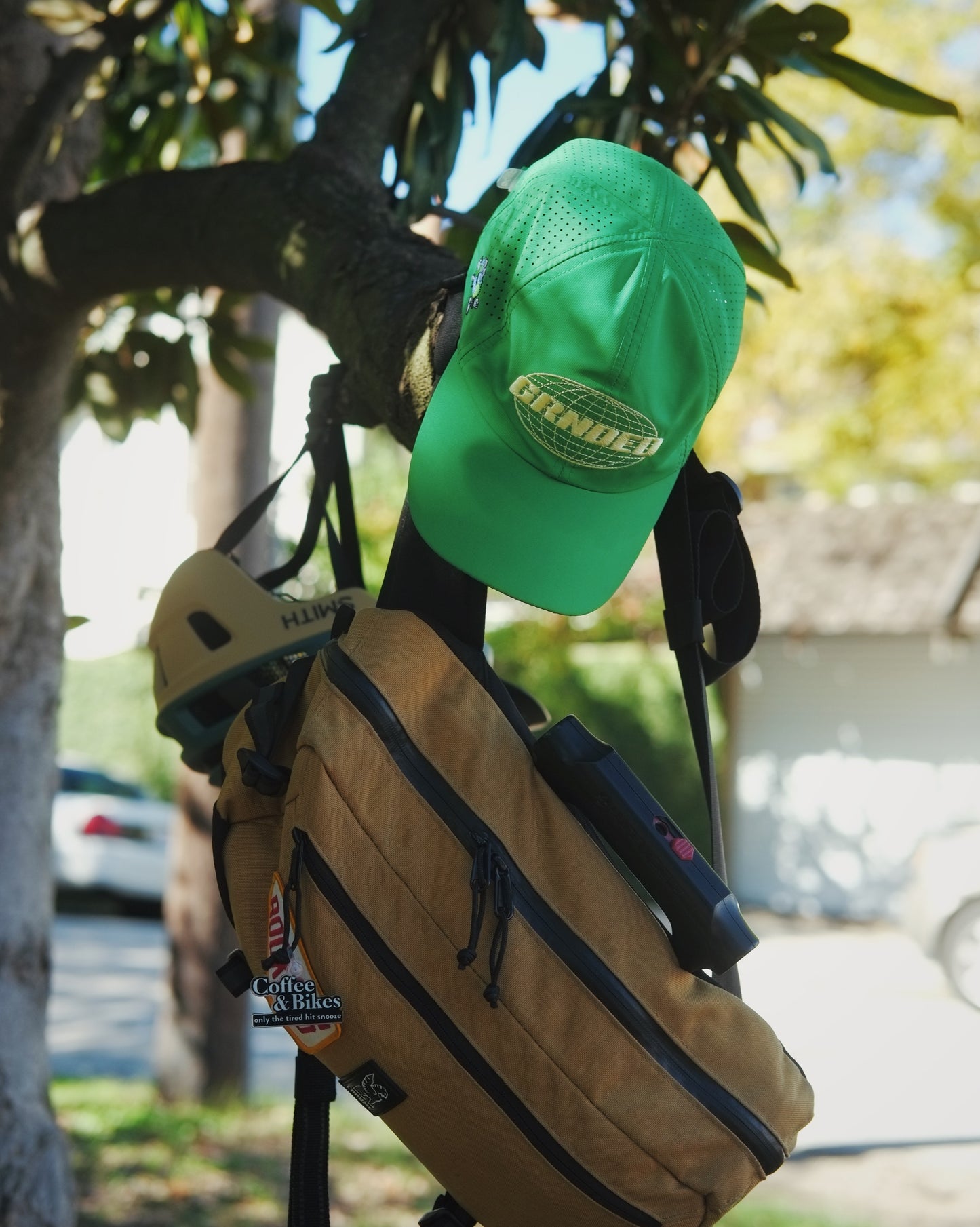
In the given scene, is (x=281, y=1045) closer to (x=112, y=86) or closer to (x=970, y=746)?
(x=112, y=86)

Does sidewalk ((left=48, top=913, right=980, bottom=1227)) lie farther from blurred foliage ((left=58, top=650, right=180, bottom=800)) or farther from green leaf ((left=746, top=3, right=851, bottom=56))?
blurred foliage ((left=58, top=650, right=180, bottom=800))

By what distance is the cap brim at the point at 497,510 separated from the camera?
1334 millimetres

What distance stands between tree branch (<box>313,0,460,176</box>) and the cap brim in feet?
2.52

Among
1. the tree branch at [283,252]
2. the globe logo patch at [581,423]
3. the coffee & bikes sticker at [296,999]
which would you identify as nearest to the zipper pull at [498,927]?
the coffee & bikes sticker at [296,999]

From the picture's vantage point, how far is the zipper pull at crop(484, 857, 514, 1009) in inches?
48.1

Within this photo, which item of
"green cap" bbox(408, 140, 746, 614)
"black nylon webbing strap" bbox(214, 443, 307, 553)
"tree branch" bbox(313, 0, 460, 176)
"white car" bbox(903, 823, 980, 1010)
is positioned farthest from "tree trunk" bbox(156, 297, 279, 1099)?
Result: "white car" bbox(903, 823, 980, 1010)

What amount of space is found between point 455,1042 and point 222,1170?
12.5 feet

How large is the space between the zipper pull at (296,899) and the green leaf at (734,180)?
1.56 meters

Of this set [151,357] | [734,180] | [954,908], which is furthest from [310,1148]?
[954,908]

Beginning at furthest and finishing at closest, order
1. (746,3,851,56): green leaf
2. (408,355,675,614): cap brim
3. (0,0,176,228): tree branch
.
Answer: (0,0,176,228): tree branch, (746,3,851,56): green leaf, (408,355,675,614): cap brim

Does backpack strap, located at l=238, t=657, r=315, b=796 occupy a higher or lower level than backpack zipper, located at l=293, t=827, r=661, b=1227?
higher

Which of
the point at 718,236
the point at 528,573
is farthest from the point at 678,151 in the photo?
the point at 528,573

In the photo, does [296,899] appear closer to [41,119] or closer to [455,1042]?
[455,1042]

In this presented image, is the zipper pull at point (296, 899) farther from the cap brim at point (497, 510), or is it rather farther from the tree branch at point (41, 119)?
the tree branch at point (41, 119)
